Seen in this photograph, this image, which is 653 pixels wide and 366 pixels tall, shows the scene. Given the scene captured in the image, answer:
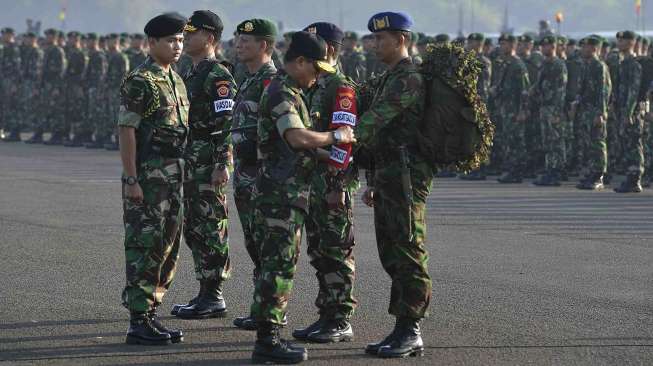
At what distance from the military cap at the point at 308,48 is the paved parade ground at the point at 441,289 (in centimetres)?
167

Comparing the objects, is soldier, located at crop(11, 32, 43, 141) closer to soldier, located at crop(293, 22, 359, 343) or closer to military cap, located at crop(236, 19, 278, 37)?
military cap, located at crop(236, 19, 278, 37)

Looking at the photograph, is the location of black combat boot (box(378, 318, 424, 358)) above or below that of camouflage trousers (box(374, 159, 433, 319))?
below

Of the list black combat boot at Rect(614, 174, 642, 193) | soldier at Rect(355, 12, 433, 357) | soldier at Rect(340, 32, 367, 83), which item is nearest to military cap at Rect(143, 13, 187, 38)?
soldier at Rect(355, 12, 433, 357)

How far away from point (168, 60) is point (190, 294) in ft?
6.93

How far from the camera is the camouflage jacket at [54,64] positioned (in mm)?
25891

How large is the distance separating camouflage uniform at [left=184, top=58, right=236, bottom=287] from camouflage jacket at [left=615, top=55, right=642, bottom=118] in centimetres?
1046

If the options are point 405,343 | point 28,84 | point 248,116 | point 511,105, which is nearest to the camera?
point 405,343

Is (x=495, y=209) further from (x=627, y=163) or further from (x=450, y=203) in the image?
(x=627, y=163)

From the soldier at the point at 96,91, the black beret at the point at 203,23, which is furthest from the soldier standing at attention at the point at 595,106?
the soldier at the point at 96,91

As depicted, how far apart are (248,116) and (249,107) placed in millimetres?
60

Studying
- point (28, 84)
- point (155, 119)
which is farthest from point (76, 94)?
point (155, 119)

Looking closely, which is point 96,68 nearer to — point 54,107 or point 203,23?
point 54,107

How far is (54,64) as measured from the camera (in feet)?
85.5

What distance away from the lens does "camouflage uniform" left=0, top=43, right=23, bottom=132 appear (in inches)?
1088
